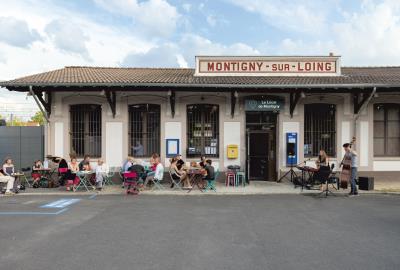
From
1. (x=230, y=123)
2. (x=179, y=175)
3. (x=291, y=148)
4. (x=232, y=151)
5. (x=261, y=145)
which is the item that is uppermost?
(x=230, y=123)

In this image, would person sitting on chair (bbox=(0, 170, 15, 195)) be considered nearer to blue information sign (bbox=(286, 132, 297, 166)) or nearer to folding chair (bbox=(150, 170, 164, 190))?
folding chair (bbox=(150, 170, 164, 190))

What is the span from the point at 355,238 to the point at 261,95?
7.72 metres

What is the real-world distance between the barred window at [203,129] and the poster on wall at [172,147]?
1.60 feet

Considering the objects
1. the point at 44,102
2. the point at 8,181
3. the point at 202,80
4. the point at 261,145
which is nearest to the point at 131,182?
the point at 8,181

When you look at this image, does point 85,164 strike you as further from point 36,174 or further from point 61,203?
point 61,203

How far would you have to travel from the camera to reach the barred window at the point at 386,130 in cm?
1313

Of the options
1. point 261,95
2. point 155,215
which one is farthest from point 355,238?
point 261,95

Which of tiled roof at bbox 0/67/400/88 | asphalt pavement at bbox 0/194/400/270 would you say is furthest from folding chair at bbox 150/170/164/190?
tiled roof at bbox 0/67/400/88

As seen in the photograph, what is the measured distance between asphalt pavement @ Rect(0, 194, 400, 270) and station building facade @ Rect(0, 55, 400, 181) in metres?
3.60

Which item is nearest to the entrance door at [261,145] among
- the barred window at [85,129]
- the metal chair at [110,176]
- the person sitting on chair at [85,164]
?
the metal chair at [110,176]

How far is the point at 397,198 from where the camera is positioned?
989cm

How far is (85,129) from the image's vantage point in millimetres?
13000

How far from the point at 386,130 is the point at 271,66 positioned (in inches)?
205

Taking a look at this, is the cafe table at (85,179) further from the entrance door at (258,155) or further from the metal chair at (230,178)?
the entrance door at (258,155)
